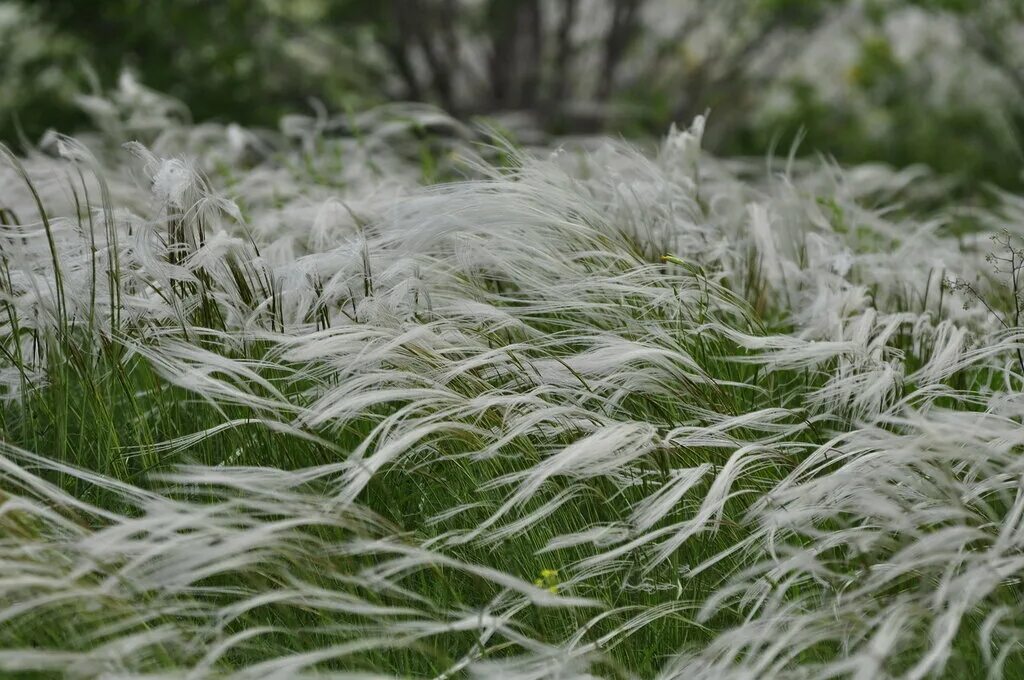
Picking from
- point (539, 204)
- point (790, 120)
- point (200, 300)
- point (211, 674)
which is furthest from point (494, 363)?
point (790, 120)

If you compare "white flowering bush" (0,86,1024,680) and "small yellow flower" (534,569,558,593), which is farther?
"small yellow flower" (534,569,558,593)

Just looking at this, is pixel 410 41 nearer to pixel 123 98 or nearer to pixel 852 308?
pixel 123 98

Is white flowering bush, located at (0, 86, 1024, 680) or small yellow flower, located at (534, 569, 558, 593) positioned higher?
white flowering bush, located at (0, 86, 1024, 680)

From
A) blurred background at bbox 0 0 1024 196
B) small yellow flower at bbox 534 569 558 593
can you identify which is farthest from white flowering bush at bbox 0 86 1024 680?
blurred background at bbox 0 0 1024 196

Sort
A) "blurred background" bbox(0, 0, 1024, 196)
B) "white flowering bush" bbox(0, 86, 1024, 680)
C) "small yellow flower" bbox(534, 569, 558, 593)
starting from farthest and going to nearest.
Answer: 1. "blurred background" bbox(0, 0, 1024, 196)
2. "small yellow flower" bbox(534, 569, 558, 593)
3. "white flowering bush" bbox(0, 86, 1024, 680)

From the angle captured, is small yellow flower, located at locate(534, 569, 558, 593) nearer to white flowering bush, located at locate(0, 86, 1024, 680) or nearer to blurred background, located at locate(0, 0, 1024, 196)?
white flowering bush, located at locate(0, 86, 1024, 680)

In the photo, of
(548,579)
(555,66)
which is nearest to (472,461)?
(548,579)

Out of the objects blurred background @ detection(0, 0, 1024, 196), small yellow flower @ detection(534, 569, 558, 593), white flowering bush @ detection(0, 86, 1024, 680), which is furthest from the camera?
blurred background @ detection(0, 0, 1024, 196)

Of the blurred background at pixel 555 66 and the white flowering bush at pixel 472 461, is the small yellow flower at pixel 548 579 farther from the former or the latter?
the blurred background at pixel 555 66

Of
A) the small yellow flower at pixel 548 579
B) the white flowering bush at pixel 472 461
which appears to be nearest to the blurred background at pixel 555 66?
the white flowering bush at pixel 472 461
